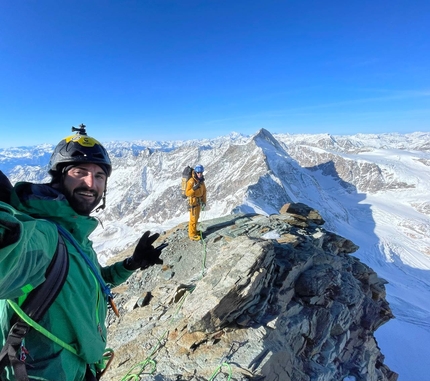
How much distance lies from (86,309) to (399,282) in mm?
109375

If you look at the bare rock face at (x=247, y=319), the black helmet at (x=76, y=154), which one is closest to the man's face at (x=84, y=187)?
the black helmet at (x=76, y=154)

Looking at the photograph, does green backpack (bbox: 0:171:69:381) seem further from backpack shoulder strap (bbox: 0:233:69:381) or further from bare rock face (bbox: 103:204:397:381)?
bare rock face (bbox: 103:204:397:381)

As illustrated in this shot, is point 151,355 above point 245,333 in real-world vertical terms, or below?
below

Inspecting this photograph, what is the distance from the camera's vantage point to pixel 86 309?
8.94 feet

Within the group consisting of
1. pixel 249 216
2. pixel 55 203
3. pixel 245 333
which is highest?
pixel 55 203

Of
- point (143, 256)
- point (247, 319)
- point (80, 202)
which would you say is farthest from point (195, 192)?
point (80, 202)

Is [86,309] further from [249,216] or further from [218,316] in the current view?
[249,216]

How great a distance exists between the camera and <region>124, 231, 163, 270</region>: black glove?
5.21m

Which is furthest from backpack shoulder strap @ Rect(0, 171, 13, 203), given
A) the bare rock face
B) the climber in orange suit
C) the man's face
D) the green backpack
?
the climber in orange suit

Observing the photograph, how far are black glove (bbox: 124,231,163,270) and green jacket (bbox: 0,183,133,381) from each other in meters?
1.86

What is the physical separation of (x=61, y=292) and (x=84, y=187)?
5.20ft

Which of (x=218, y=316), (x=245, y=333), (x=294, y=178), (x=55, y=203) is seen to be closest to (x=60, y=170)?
(x=55, y=203)

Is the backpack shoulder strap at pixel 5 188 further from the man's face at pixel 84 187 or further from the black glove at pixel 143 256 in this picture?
the black glove at pixel 143 256

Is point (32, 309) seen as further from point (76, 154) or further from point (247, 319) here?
point (247, 319)
